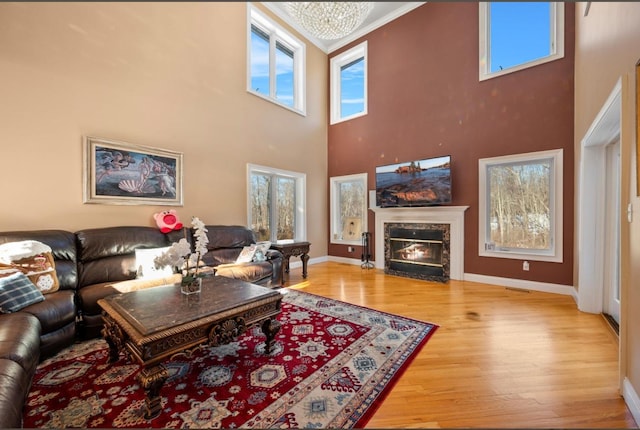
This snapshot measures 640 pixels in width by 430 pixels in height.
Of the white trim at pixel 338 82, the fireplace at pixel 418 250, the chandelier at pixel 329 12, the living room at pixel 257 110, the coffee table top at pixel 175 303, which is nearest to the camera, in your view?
the chandelier at pixel 329 12

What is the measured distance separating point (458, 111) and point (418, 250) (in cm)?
248

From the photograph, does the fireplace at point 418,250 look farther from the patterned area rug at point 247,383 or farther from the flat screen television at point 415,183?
the patterned area rug at point 247,383

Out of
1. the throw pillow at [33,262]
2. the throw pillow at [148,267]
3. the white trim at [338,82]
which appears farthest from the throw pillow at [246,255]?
the white trim at [338,82]

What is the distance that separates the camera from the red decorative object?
3.36 meters

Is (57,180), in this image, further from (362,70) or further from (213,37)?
(362,70)

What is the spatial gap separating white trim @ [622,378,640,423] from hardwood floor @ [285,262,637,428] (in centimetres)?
4

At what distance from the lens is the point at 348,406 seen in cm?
148

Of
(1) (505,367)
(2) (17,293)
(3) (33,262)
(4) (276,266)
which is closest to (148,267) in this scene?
(3) (33,262)

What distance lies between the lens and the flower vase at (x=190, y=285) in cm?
204

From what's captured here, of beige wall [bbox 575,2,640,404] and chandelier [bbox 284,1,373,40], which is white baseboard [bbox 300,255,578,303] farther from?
chandelier [bbox 284,1,373,40]

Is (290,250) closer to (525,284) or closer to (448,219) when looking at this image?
(448,219)

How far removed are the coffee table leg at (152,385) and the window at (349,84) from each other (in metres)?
5.46

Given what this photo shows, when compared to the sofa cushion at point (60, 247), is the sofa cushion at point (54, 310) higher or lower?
lower

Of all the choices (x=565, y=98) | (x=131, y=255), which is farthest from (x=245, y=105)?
(x=565, y=98)
